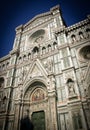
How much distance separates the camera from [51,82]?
1228 cm

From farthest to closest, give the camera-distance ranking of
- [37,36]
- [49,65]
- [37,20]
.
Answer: [37,20] → [37,36] → [49,65]

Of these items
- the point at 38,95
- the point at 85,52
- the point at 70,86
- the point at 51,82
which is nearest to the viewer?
the point at 70,86

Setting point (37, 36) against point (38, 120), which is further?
point (37, 36)

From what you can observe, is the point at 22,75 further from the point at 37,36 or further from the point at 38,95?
the point at 37,36

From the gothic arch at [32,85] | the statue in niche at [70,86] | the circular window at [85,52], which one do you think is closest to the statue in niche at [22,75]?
the gothic arch at [32,85]

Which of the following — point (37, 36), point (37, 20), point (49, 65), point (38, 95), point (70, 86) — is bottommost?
point (38, 95)

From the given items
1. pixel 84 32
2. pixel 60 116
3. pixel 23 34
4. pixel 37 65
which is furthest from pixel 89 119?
pixel 23 34

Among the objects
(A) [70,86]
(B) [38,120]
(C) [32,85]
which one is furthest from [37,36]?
(B) [38,120]

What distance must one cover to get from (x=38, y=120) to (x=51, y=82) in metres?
4.08

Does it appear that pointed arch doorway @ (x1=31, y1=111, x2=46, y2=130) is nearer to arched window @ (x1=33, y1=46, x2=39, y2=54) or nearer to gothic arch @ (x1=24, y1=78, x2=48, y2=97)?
gothic arch @ (x1=24, y1=78, x2=48, y2=97)

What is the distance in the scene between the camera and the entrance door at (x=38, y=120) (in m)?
11.4

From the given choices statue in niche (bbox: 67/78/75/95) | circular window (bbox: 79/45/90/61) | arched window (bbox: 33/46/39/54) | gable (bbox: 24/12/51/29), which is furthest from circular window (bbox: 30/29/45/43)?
statue in niche (bbox: 67/78/75/95)

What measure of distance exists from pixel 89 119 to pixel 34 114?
5999 mm

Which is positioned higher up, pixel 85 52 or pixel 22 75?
pixel 85 52
